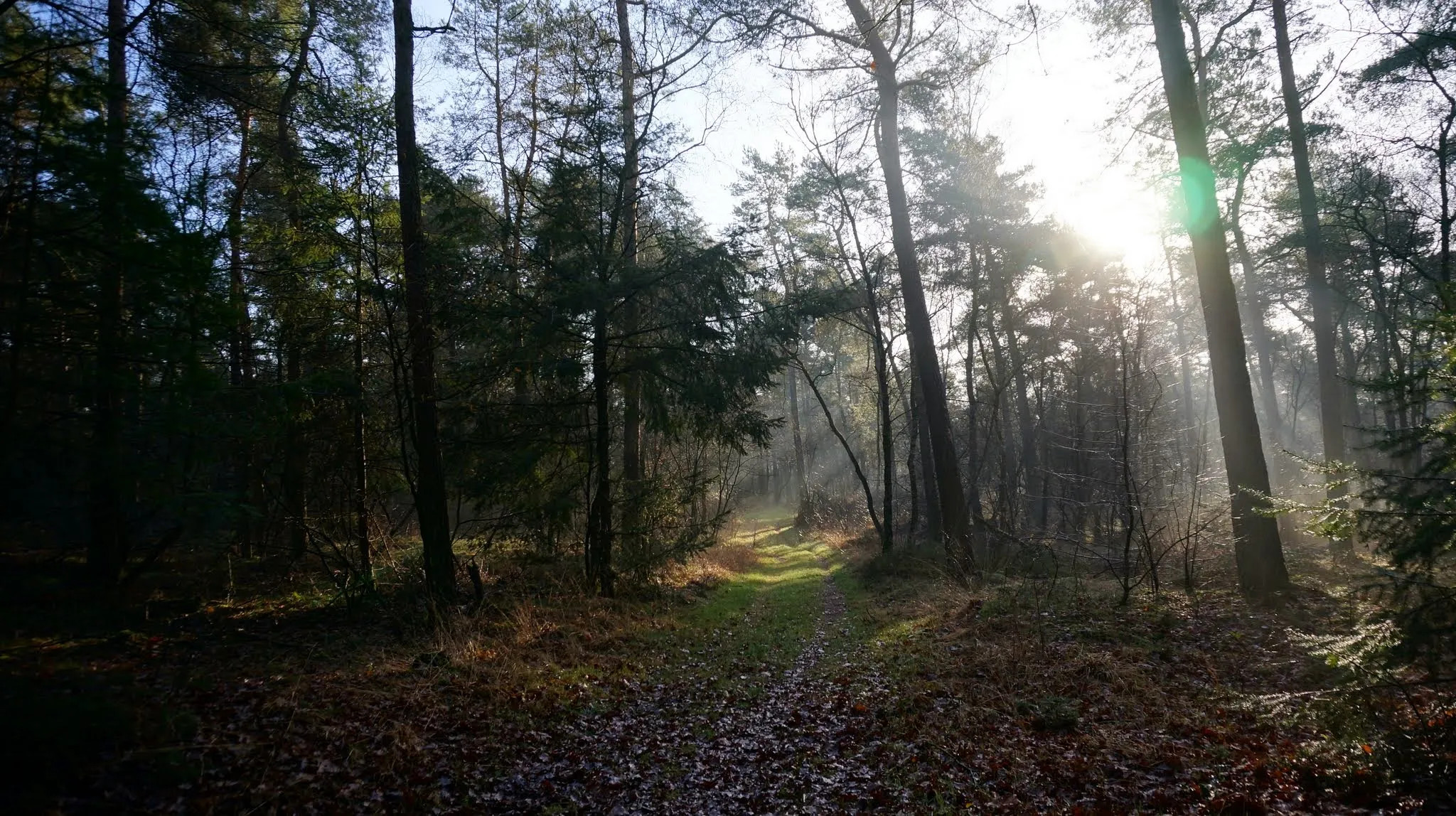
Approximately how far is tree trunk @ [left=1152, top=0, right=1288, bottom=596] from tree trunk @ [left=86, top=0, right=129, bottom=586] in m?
10.7

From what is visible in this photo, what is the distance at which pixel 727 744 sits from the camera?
18.6ft

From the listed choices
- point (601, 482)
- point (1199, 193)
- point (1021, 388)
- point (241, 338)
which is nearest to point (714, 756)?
point (241, 338)

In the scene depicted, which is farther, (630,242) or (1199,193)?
(630,242)

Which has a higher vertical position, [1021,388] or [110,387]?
[1021,388]

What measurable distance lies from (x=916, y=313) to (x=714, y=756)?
36.0 ft

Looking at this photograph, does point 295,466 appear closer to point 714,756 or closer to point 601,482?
point 601,482

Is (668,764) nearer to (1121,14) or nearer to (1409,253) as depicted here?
(1121,14)

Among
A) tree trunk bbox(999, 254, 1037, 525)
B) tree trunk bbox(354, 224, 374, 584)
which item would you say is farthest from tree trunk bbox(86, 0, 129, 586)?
tree trunk bbox(999, 254, 1037, 525)

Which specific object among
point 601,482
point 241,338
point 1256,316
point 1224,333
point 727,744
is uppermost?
point 1256,316

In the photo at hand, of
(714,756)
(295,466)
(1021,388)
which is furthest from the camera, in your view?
(1021,388)

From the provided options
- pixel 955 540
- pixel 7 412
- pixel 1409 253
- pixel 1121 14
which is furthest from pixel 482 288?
pixel 1409 253

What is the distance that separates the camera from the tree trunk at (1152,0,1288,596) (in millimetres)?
8703

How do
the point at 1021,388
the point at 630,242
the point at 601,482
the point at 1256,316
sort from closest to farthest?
the point at 601,482 → the point at 630,242 → the point at 1021,388 → the point at 1256,316

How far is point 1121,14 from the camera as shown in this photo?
12.2 metres
